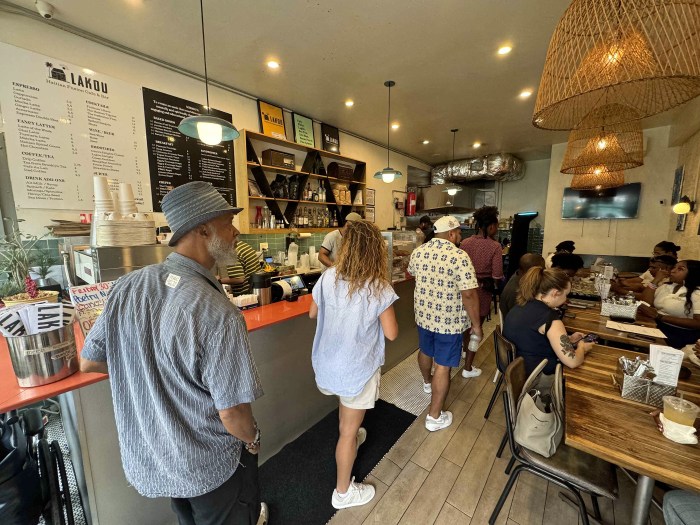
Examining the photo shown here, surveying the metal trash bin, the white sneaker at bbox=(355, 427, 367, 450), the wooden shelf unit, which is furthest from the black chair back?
the wooden shelf unit

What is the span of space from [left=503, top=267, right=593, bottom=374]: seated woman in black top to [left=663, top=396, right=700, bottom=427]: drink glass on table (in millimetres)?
519

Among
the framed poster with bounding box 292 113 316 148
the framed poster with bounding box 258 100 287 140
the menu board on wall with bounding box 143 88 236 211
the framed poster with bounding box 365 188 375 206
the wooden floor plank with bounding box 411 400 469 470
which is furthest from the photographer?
the framed poster with bounding box 365 188 375 206

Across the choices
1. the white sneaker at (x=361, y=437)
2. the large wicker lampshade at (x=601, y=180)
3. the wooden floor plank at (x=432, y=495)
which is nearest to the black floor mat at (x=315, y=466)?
the white sneaker at (x=361, y=437)

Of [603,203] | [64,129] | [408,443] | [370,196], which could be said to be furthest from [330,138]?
[603,203]

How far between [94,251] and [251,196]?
2.20 metres

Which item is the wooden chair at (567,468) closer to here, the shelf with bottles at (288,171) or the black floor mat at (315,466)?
the black floor mat at (315,466)

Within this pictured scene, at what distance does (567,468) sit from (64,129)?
418 cm

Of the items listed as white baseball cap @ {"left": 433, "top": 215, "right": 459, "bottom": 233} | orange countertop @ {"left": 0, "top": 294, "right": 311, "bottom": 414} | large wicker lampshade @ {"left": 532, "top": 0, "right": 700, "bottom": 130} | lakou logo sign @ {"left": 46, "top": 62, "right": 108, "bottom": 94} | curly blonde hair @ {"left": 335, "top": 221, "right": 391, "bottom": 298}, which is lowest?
orange countertop @ {"left": 0, "top": 294, "right": 311, "bottom": 414}

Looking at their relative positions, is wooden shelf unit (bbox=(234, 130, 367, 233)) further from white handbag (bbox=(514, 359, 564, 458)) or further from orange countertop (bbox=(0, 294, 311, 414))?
white handbag (bbox=(514, 359, 564, 458))

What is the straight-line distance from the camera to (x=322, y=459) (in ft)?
6.41

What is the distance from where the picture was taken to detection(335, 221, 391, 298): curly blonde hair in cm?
142

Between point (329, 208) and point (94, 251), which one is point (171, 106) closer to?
point (94, 251)

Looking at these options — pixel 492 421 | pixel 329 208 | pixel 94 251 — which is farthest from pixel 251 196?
pixel 492 421

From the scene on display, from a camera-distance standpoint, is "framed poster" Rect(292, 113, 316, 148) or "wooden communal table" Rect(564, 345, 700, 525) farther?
"framed poster" Rect(292, 113, 316, 148)
